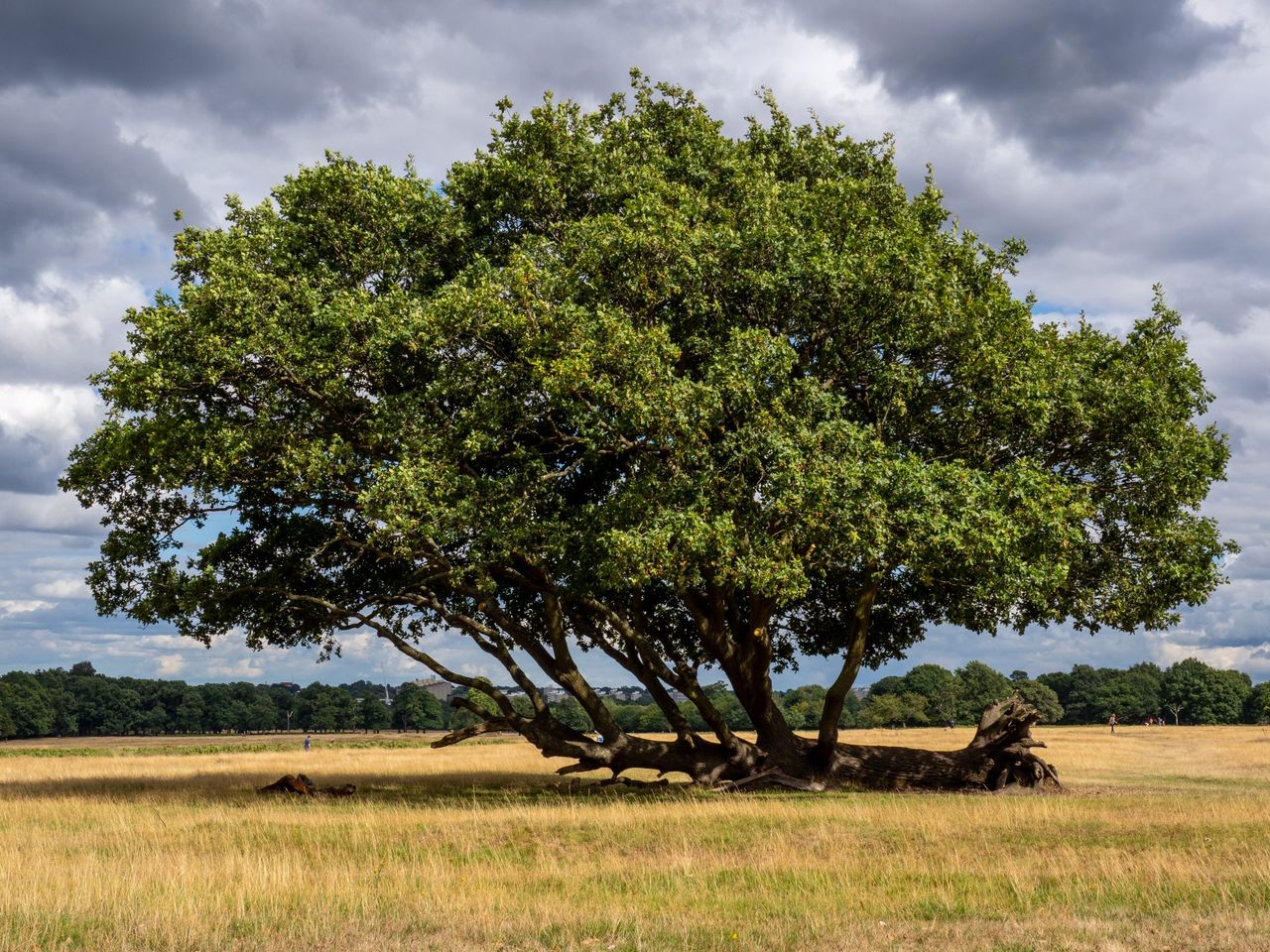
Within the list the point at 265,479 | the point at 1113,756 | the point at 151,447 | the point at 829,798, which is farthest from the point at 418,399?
the point at 1113,756

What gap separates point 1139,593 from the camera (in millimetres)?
30719

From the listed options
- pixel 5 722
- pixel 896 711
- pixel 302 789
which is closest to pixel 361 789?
pixel 302 789

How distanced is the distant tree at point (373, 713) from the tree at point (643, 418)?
167m

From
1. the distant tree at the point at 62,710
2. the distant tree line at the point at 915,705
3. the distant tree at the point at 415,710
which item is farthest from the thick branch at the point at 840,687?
the distant tree at the point at 62,710

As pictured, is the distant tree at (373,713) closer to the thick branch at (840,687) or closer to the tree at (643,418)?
the tree at (643,418)

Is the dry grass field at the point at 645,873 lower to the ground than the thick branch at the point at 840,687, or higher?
lower

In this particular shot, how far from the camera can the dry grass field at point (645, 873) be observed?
1222cm

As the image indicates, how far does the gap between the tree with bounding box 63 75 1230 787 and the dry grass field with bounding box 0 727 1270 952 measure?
522 centimetres

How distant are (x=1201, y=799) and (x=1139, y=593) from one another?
20.1 ft

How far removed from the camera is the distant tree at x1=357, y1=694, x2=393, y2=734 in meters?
193

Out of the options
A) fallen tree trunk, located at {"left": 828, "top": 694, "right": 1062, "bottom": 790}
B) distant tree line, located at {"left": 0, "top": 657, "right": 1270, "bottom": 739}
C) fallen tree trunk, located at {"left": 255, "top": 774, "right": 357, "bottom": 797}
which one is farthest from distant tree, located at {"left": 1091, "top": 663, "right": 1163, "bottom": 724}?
fallen tree trunk, located at {"left": 255, "top": 774, "right": 357, "bottom": 797}

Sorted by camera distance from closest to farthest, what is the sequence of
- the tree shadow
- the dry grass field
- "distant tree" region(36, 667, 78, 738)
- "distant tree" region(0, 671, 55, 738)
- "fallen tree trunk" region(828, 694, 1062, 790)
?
the dry grass field < the tree shadow < "fallen tree trunk" region(828, 694, 1062, 790) < "distant tree" region(0, 671, 55, 738) < "distant tree" region(36, 667, 78, 738)

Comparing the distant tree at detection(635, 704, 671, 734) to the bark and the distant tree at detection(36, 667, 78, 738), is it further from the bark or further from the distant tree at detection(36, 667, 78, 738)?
the bark

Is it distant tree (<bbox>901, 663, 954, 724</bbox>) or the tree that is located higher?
the tree
